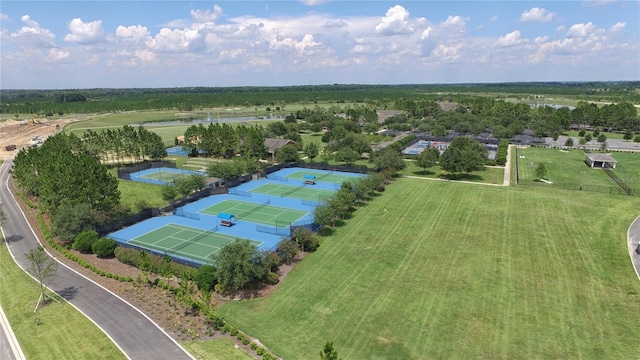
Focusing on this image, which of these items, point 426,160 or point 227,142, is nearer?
point 426,160

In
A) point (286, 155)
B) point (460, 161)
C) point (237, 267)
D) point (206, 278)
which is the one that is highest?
point (286, 155)

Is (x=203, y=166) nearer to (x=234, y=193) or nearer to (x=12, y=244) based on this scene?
(x=234, y=193)

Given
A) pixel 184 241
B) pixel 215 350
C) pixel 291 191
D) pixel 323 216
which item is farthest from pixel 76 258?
pixel 291 191

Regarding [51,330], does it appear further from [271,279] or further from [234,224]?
[234,224]

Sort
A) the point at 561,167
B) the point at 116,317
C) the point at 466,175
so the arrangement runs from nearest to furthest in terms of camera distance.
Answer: the point at 116,317 < the point at 466,175 < the point at 561,167

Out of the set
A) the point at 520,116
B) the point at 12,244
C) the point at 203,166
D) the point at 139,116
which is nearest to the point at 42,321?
the point at 12,244

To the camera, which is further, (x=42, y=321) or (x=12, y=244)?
(x=12, y=244)

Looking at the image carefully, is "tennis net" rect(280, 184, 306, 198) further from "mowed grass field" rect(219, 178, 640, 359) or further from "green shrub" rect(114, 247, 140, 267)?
"green shrub" rect(114, 247, 140, 267)
